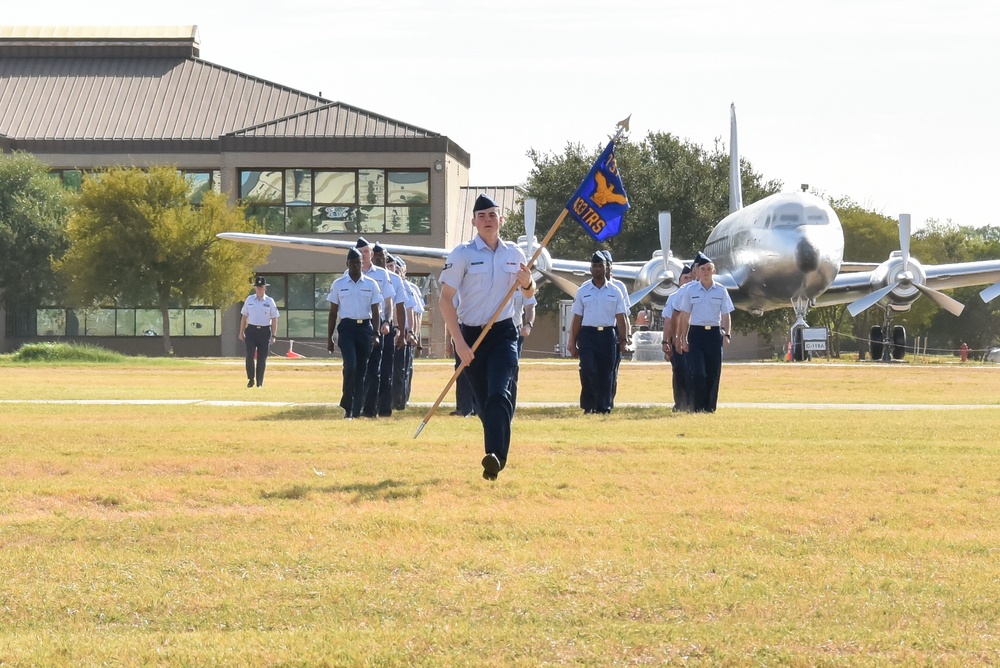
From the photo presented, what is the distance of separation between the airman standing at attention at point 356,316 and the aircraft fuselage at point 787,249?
2617 cm

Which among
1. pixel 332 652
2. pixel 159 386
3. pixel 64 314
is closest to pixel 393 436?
pixel 332 652

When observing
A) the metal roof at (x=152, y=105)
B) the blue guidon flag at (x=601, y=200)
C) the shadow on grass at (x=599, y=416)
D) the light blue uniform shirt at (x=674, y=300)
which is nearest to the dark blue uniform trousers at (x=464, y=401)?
the shadow on grass at (x=599, y=416)

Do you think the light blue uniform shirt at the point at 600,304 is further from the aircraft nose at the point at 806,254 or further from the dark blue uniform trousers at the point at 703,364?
the aircraft nose at the point at 806,254

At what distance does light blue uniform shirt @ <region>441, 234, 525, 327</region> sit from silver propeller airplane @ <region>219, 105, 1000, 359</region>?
90.2ft

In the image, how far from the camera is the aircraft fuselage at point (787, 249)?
41562 millimetres

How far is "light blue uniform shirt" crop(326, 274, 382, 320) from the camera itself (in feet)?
55.7

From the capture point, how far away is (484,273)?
10727 mm

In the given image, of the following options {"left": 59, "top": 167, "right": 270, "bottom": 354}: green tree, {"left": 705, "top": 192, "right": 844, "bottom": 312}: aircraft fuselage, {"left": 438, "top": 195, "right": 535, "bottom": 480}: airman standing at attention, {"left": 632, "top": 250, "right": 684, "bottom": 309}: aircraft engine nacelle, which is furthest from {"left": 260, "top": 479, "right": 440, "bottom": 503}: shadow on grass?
{"left": 59, "top": 167, "right": 270, "bottom": 354}: green tree

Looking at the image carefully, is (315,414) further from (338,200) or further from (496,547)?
(338,200)

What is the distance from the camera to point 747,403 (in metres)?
21.3

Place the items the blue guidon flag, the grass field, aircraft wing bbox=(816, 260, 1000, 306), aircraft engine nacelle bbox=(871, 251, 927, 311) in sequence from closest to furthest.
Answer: the grass field
the blue guidon flag
aircraft engine nacelle bbox=(871, 251, 927, 311)
aircraft wing bbox=(816, 260, 1000, 306)

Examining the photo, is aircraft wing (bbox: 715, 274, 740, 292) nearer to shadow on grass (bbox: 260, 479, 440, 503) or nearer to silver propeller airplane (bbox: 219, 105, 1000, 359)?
silver propeller airplane (bbox: 219, 105, 1000, 359)

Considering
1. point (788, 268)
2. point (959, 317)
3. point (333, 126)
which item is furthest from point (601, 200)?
point (959, 317)

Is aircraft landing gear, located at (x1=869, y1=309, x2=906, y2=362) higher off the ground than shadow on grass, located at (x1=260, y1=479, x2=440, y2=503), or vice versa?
aircraft landing gear, located at (x1=869, y1=309, x2=906, y2=362)
